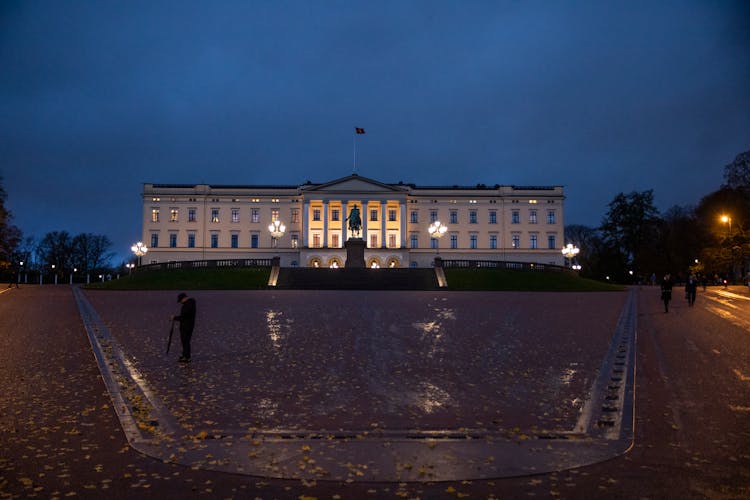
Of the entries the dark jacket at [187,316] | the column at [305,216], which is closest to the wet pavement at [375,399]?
the dark jacket at [187,316]

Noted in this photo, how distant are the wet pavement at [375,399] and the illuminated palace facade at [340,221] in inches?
2921

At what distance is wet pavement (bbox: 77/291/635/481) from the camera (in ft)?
21.2

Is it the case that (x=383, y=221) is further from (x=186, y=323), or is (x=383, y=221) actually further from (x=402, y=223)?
(x=186, y=323)

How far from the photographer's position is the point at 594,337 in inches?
685

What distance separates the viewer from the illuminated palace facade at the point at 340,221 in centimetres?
9306

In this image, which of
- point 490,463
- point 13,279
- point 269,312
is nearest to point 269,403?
point 490,463

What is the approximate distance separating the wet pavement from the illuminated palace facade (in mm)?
74188

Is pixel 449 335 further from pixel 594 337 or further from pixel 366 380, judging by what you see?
pixel 366 380

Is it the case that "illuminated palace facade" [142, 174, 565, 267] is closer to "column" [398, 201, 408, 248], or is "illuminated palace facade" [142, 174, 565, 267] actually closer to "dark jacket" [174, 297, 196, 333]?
"column" [398, 201, 408, 248]

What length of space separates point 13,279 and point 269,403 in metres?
97.3

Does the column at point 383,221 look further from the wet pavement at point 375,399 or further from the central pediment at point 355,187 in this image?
the wet pavement at point 375,399

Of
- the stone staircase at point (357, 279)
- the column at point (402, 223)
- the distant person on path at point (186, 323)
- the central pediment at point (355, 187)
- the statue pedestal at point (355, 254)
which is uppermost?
the central pediment at point (355, 187)

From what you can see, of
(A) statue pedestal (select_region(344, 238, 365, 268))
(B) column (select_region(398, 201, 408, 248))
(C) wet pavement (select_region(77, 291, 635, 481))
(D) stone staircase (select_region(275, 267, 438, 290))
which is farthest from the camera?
(B) column (select_region(398, 201, 408, 248))

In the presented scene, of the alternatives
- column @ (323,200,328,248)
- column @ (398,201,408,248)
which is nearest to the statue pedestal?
column @ (398,201,408,248)
